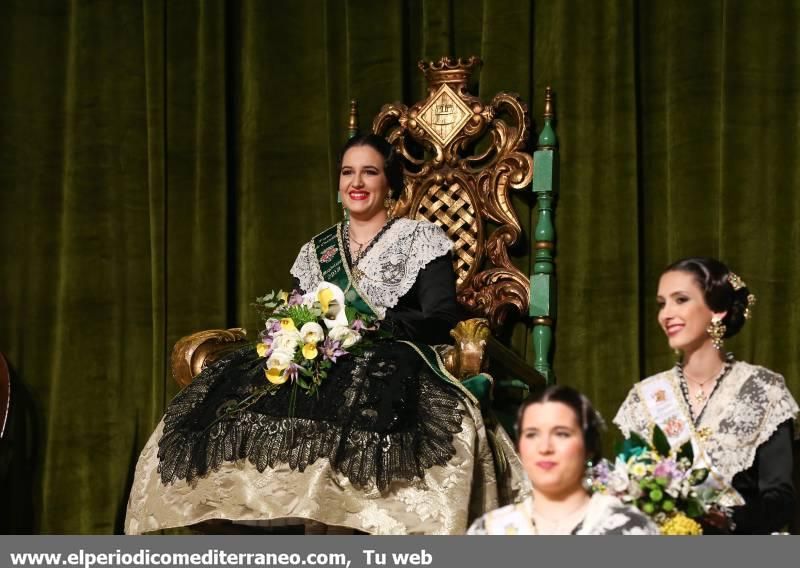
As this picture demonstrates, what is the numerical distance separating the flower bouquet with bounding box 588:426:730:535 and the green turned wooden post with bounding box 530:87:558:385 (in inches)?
53.0

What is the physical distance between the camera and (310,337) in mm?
3250

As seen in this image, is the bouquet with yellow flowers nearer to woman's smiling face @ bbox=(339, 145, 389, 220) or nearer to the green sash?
the green sash

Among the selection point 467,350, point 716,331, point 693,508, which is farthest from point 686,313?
point 467,350

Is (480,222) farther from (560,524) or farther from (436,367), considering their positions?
(560,524)

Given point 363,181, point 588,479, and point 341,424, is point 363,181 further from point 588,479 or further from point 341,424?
point 588,479

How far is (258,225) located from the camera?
14.5 feet

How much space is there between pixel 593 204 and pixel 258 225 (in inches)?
42.7

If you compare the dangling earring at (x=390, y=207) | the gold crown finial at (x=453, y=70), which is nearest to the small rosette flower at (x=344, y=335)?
the dangling earring at (x=390, y=207)

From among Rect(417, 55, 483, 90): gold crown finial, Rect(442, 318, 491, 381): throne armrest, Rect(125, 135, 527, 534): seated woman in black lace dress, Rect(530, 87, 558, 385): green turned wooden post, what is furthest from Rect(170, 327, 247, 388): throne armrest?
Rect(417, 55, 483, 90): gold crown finial

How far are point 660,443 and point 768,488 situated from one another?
27cm

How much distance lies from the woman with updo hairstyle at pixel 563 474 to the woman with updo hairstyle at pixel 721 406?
17.3 inches

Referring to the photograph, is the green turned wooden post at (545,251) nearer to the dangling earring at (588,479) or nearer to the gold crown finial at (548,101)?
the gold crown finial at (548,101)

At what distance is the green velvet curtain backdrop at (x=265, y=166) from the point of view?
3889 mm

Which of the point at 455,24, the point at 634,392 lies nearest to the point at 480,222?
the point at 455,24
